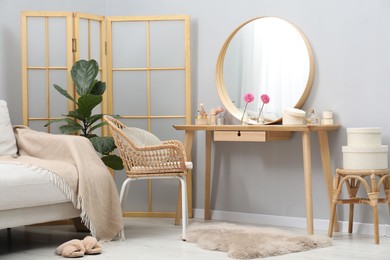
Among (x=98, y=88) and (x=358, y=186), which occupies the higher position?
(x=98, y=88)

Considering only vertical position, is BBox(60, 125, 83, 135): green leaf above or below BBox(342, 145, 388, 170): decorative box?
above

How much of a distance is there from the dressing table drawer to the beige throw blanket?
0.93 m

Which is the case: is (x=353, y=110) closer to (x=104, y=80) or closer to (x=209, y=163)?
(x=209, y=163)

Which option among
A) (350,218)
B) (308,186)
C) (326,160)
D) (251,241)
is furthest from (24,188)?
(350,218)

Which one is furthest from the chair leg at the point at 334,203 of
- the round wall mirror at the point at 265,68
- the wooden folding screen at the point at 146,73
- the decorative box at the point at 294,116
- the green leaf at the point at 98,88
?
the green leaf at the point at 98,88

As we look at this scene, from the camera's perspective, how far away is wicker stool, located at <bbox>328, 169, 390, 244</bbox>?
4.24 metres

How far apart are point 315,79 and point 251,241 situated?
1.33m

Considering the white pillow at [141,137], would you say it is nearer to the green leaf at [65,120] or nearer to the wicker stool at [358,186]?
the green leaf at [65,120]

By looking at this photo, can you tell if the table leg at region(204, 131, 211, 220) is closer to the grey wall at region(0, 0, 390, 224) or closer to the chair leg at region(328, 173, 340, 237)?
the grey wall at region(0, 0, 390, 224)

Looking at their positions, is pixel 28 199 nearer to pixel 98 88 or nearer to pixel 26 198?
pixel 26 198

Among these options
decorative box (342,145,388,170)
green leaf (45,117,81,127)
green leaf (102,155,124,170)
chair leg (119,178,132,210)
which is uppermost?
green leaf (45,117,81,127)

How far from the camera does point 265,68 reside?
5.07m

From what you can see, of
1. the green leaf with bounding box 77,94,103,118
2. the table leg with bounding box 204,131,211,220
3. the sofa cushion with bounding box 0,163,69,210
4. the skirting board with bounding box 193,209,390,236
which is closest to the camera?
the sofa cushion with bounding box 0,163,69,210

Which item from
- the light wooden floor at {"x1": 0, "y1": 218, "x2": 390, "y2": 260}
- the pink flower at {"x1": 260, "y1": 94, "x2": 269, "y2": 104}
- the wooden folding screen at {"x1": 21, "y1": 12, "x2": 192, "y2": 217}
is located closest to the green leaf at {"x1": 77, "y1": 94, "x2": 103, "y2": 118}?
the wooden folding screen at {"x1": 21, "y1": 12, "x2": 192, "y2": 217}
